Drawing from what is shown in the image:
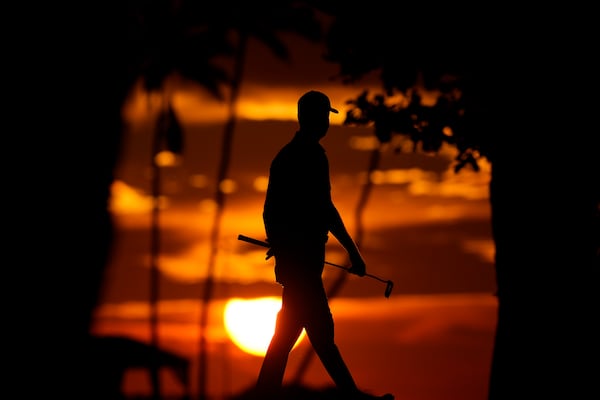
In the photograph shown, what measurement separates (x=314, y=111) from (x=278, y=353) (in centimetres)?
187

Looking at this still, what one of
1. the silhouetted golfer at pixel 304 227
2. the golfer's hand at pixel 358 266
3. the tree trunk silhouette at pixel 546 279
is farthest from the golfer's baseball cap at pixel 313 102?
the tree trunk silhouette at pixel 546 279

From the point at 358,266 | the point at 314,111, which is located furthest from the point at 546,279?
the point at 314,111

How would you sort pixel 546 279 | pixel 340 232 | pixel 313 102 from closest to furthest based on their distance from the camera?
1. pixel 313 102
2. pixel 340 232
3. pixel 546 279

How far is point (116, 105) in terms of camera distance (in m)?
6.73

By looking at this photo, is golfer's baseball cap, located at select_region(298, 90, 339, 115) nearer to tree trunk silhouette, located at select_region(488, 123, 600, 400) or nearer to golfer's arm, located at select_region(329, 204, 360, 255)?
golfer's arm, located at select_region(329, 204, 360, 255)

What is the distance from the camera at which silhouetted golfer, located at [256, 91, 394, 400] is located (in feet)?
27.3

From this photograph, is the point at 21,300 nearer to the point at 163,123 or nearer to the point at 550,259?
the point at 550,259

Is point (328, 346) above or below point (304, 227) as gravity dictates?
below

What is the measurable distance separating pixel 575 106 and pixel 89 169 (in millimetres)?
8875

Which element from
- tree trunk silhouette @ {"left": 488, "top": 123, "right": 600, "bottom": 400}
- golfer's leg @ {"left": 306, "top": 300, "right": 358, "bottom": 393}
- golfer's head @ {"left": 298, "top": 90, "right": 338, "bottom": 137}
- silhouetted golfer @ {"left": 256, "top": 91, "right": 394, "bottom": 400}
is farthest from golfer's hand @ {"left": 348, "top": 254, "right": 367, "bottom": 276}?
tree trunk silhouette @ {"left": 488, "top": 123, "right": 600, "bottom": 400}

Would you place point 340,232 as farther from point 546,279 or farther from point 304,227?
point 546,279

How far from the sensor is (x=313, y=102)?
326 inches

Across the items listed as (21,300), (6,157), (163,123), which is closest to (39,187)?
(6,157)

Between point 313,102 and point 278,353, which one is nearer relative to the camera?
point 313,102
